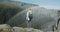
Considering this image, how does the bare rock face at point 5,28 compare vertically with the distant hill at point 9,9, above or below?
below

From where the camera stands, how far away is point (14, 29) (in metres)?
4.99

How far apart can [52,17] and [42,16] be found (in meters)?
0.33

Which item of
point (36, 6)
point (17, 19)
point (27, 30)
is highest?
point (36, 6)

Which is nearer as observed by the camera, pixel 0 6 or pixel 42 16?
pixel 42 16

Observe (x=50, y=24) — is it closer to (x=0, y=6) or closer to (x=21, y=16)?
(x=21, y=16)

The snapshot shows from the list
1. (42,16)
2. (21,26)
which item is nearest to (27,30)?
(21,26)

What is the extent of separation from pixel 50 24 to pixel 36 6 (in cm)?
76

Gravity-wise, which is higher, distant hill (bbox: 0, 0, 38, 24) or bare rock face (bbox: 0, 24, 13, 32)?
distant hill (bbox: 0, 0, 38, 24)

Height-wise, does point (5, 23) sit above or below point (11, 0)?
below

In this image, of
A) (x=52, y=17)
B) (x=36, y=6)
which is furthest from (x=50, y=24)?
(x=36, y=6)

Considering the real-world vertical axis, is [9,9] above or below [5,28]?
above

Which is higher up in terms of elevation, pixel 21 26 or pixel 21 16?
pixel 21 16

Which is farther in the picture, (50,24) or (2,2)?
(2,2)

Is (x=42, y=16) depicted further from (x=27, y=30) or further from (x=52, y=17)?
(x=27, y=30)
